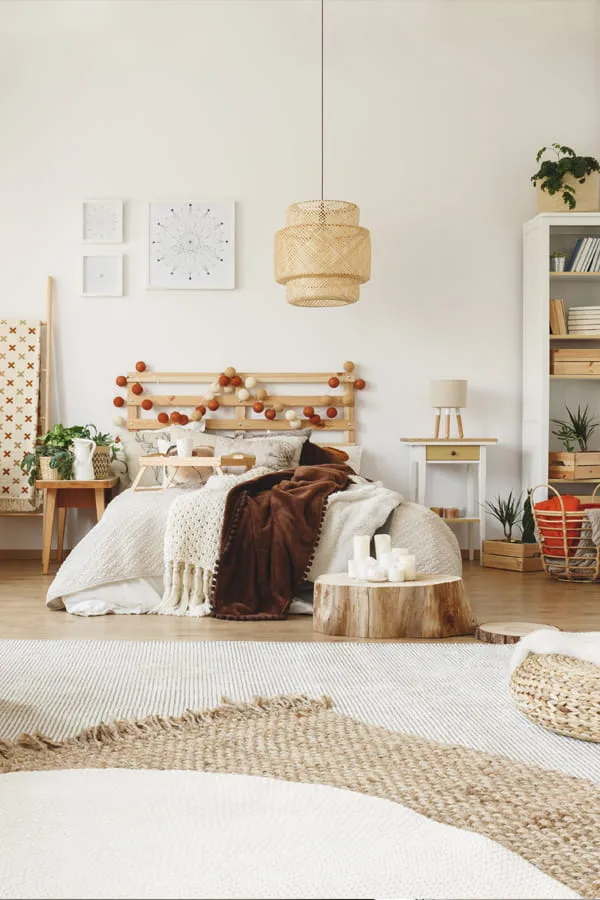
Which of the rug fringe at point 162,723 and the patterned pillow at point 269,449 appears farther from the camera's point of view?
the patterned pillow at point 269,449

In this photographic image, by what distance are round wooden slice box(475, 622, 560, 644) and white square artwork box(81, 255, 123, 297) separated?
3.71 meters

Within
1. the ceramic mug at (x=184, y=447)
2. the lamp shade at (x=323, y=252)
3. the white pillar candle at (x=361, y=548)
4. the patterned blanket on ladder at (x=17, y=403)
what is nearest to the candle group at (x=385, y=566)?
the white pillar candle at (x=361, y=548)

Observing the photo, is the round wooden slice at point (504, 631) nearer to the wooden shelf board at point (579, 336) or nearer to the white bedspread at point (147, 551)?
the white bedspread at point (147, 551)

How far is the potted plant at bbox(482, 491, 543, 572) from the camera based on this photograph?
565 cm

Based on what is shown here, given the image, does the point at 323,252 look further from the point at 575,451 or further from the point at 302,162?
the point at 575,451

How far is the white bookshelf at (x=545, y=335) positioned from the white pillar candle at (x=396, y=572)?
2.56 m

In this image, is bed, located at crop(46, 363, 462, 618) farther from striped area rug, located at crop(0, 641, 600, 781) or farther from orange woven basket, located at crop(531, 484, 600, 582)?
orange woven basket, located at crop(531, 484, 600, 582)

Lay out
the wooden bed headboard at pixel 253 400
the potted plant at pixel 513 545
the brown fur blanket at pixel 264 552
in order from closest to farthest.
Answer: the brown fur blanket at pixel 264 552, the potted plant at pixel 513 545, the wooden bed headboard at pixel 253 400

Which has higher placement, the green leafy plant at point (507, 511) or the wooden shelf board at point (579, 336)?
the wooden shelf board at point (579, 336)

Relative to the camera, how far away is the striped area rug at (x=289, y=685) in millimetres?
2215

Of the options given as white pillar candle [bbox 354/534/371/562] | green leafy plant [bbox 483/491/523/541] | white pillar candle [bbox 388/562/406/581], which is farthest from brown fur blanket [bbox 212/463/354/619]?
green leafy plant [bbox 483/491/523/541]

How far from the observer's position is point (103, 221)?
6273 millimetres

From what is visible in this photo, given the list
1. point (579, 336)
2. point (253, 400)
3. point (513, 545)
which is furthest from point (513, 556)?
point (253, 400)

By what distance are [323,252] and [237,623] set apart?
7.48ft
